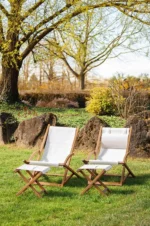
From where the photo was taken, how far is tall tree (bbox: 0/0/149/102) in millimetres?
18391

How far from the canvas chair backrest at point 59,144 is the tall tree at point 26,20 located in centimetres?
1059

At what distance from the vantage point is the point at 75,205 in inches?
240

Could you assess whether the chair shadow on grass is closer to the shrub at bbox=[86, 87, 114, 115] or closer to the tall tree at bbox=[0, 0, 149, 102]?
the shrub at bbox=[86, 87, 114, 115]

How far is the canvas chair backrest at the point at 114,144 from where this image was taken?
7.91 metres

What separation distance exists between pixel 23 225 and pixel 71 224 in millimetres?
564

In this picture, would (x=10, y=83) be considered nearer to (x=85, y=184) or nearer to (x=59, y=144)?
(x=59, y=144)

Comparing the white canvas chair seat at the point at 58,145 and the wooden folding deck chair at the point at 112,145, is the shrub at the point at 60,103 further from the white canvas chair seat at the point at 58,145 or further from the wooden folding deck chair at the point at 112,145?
the wooden folding deck chair at the point at 112,145

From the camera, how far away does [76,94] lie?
21625 millimetres

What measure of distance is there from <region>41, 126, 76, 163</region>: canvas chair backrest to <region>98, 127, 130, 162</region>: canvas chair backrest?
572mm

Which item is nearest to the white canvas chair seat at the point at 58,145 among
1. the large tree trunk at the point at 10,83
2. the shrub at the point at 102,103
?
the shrub at the point at 102,103

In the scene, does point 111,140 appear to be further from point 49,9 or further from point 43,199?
point 49,9

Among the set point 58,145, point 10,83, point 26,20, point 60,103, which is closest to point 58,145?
point 58,145

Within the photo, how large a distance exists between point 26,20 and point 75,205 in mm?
13989

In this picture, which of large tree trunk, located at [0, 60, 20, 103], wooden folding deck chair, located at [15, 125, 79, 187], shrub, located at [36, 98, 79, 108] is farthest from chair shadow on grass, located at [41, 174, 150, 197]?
large tree trunk, located at [0, 60, 20, 103]
